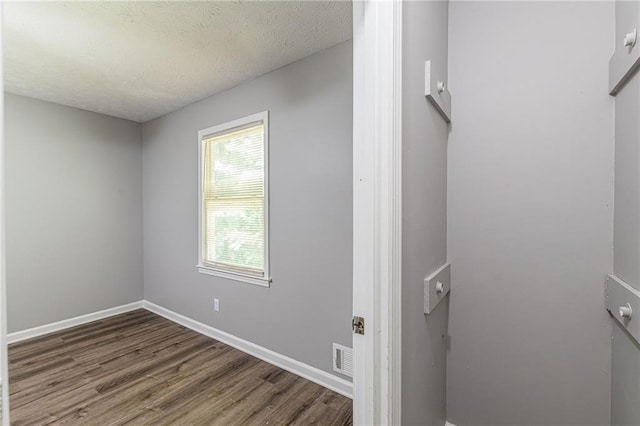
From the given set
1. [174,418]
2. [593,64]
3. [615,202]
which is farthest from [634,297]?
[174,418]

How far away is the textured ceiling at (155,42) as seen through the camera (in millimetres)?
1737

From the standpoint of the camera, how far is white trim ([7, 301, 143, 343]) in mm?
2940

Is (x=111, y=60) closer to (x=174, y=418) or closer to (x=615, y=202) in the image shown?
(x=174, y=418)

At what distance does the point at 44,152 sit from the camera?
3.08 m

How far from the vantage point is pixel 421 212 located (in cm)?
119

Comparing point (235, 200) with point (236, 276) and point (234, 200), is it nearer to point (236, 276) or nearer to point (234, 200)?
point (234, 200)

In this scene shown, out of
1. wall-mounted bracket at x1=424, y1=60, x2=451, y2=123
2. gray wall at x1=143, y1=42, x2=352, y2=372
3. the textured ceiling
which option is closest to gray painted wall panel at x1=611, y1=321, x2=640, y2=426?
wall-mounted bracket at x1=424, y1=60, x2=451, y2=123

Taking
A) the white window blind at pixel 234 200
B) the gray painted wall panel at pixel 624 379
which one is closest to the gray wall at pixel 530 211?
the gray painted wall panel at pixel 624 379

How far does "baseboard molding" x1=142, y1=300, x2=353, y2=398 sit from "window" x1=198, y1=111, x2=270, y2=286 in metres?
0.58

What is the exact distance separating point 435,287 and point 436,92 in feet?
2.77

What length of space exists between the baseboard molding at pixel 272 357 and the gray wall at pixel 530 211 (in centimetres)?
80

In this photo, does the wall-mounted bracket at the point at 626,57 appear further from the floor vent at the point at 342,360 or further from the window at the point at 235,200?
the window at the point at 235,200

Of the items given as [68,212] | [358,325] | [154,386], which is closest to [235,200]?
[154,386]

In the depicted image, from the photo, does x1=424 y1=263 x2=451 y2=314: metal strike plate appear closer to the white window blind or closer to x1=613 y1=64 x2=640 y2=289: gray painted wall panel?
x1=613 y1=64 x2=640 y2=289: gray painted wall panel
